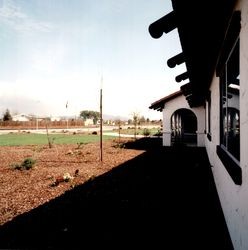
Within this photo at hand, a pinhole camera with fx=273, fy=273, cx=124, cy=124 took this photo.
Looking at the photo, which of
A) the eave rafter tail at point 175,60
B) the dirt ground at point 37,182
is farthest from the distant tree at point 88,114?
the eave rafter tail at point 175,60

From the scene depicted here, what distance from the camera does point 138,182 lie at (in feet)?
26.9

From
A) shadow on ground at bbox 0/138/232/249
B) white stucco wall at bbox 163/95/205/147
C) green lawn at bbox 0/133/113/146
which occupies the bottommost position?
shadow on ground at bbox 0/138/232/249

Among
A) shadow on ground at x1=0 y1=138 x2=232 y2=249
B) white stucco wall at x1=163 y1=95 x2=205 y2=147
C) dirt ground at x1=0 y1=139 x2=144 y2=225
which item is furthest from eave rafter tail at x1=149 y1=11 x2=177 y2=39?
white stucco wall at x1=163 y1=95 x2=205 y2=147

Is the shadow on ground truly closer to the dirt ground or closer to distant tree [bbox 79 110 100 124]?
the dirt ground

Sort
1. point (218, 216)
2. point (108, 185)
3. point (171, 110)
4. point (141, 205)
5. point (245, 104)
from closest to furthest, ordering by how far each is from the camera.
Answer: point (245, 104) → point (218, 216) → point (141, 205) → point (108, 185) → point (171, 110)

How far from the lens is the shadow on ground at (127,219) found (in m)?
4.15

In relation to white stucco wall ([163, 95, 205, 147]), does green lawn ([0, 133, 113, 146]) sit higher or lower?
lower

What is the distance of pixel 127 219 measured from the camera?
509cm

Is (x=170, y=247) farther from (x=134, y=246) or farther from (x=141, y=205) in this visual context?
(x=141, y=205)

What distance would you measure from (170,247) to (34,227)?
239 centimetres

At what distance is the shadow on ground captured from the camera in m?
4.15

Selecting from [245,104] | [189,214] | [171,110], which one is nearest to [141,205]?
[189,214]

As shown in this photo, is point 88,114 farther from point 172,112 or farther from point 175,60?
point 175,60

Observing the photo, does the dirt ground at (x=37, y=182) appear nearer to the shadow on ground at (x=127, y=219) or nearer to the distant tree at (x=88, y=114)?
the shadow on ground at (x=127, y=219)
